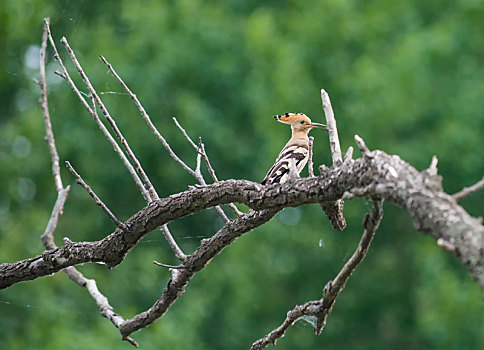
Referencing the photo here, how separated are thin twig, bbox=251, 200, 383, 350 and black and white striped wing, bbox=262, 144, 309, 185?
2.48 ft

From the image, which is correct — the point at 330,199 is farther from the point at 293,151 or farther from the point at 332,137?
the point at 293,151

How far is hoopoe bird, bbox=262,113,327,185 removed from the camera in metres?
4.10

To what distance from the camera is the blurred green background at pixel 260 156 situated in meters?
12.9

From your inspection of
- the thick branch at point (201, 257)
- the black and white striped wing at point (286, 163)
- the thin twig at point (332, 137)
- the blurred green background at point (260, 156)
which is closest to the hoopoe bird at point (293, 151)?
the black and white striped wing at point (286, 163)

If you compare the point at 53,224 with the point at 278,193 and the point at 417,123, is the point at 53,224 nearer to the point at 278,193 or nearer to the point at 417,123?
the point at 278,193

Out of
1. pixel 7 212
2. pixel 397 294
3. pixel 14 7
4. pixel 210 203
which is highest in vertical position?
pixel 210 203

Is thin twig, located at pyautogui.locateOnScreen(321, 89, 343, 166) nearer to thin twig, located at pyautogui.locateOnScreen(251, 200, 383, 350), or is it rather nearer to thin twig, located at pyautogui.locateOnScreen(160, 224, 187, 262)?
thin twig, located at pyautogui.locateOnScreen(251, 200, 383, 350)

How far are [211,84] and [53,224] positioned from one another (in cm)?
1327

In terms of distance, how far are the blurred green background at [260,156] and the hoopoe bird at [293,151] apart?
266 inches

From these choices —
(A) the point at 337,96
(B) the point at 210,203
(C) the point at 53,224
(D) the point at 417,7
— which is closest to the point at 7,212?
(A) the point at 337,96

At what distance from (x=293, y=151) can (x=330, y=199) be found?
2.11 meters

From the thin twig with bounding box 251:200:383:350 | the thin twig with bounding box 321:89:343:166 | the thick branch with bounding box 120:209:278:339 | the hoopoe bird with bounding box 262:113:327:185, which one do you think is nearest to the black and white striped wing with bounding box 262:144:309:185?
the hoopoe bird with bounding box 262:113:327:185

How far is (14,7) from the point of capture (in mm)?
13461

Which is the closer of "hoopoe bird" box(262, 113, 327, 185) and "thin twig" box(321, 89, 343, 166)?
"thin twig" box(321, 89, 343, 166)
